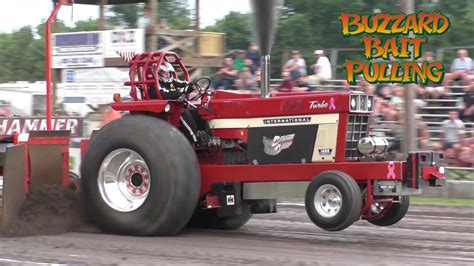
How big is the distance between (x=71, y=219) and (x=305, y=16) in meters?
20.5

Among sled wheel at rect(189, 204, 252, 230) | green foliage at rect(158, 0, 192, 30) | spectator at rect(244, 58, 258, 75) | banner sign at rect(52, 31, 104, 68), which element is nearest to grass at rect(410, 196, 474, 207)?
sled wheel at rect(189, 204, 252, 230)

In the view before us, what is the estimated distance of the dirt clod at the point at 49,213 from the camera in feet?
26.0

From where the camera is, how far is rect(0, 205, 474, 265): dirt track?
21.7 feet

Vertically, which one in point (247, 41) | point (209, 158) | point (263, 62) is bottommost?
point (209, 158)

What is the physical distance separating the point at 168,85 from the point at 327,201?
6.78 feet

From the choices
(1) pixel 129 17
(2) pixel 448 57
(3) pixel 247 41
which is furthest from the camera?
(1) pixel 129 17

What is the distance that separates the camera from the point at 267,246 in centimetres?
737

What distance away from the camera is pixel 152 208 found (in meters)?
7.63

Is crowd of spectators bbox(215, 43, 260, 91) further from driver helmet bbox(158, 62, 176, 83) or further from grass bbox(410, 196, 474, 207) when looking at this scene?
driver helmet bbox(158, 62, 176, 83)

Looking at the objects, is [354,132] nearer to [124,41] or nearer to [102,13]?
[124,41]

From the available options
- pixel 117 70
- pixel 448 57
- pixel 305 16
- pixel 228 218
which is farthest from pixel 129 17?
pixel 228 218

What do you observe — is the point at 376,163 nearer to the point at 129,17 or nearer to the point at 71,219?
the point at 71,219

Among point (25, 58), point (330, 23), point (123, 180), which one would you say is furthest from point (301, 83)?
point (25, 58)

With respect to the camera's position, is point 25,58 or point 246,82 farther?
point 25,58
